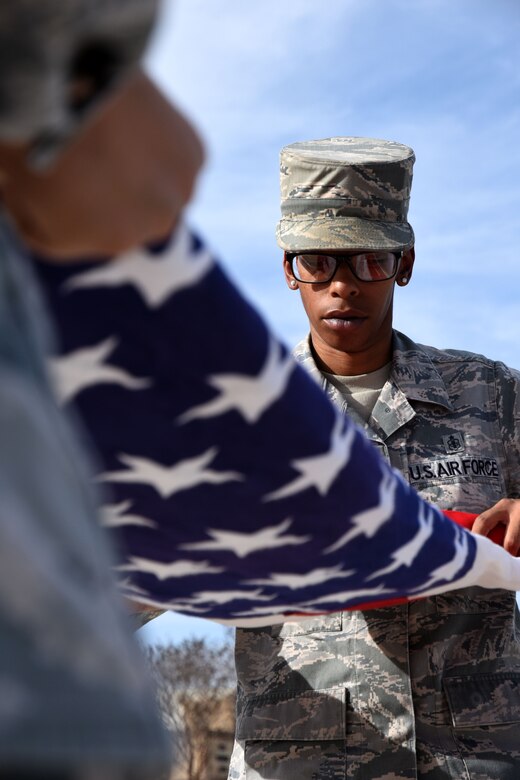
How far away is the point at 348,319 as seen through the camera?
135 inches

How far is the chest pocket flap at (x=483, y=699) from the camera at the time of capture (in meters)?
3.03

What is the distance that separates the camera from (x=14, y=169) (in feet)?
3.17

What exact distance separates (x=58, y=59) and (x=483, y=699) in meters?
2.56

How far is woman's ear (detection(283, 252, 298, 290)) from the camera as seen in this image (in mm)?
3490

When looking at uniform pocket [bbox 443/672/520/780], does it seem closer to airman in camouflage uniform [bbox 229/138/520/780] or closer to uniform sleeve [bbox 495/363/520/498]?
airman in camouflage uniform [bbox 229/138/520/780]

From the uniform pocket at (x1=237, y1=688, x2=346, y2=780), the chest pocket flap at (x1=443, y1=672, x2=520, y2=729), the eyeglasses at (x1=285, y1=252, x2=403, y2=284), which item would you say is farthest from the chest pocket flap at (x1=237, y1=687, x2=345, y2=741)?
the eyeglasses at (x1=285, y1=252, x2=403, y2=284)

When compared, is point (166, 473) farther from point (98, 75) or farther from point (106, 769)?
point (106, 769)

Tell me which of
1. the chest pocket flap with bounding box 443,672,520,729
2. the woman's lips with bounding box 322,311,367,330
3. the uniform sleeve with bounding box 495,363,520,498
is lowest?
the chest pocket flap with bounding box 443,672,520,729

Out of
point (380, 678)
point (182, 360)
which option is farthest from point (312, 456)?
point (380, 678)

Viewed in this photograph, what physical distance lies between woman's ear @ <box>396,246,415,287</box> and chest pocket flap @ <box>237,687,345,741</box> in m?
1.28

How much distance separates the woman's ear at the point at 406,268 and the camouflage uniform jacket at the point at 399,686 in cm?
62

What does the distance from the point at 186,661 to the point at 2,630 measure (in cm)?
1719

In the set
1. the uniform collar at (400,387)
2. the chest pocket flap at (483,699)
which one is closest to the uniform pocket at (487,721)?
the chest pocket flap at (483,699)

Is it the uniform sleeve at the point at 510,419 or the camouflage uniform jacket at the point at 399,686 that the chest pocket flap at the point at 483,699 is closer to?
the camouflage uniform jacket at the point at 399,686
